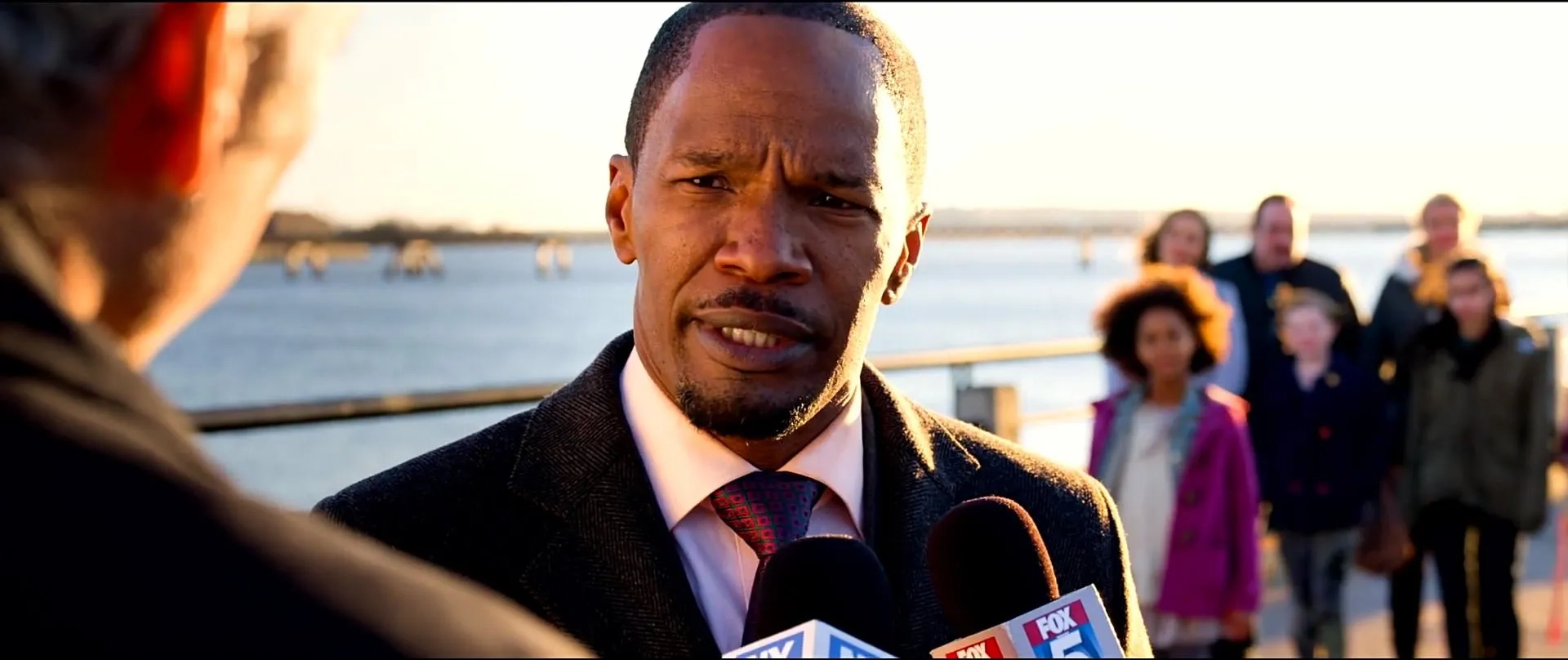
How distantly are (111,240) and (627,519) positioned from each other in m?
1.24

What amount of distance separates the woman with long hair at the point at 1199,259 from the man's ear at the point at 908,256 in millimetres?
3949

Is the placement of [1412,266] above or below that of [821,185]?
below

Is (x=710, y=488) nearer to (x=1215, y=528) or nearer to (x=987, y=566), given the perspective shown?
(x=987, y=566)

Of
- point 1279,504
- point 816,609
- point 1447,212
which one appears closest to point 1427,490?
point 1279,504

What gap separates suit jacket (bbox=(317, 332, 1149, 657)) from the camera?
2031mm

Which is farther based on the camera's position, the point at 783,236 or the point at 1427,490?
the point at 1427,490

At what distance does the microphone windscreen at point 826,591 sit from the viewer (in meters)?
1.48

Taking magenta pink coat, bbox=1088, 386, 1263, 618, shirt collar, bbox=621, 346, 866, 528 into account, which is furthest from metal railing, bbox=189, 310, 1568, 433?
shirt collar, bbox=621, 346, 866, 528

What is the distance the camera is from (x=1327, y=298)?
6676 millimetres

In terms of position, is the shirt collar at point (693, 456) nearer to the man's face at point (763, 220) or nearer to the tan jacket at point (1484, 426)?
the man's face at point (763, 220)

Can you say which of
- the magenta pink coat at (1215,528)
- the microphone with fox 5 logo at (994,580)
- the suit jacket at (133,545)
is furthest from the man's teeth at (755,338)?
the magenta pink coat at (1215,528)

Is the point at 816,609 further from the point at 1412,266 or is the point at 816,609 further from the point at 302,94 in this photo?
the point at 1412,266

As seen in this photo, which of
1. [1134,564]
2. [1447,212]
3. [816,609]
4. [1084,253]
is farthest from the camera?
[1084,253]

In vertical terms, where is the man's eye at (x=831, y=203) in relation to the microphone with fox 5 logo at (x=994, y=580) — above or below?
above
